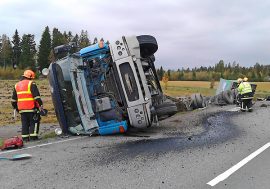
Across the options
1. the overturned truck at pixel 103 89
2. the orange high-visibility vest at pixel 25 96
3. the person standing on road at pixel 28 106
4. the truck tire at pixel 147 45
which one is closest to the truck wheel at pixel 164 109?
the overturned truck at pixel 103 89

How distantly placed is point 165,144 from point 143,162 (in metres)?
1.49

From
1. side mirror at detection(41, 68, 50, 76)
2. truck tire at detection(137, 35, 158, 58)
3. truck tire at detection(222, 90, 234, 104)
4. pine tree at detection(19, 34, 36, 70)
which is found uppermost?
pine tree at detection(19, 34, 36, 70)

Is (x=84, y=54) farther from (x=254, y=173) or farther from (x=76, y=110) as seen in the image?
(x=254, y=173)

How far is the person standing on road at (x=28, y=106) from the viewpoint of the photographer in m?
7.91

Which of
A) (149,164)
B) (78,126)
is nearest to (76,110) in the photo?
(78,126)

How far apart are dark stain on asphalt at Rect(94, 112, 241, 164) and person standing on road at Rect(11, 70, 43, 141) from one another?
224cm

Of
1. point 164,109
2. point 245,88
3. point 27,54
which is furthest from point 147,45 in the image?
point 27,54

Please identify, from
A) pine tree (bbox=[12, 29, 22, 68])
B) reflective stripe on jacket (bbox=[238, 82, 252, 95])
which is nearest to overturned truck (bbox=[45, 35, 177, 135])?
reflective stripe on jacket (bbox=[238, 82, 252, 95])

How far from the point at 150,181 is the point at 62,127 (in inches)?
166

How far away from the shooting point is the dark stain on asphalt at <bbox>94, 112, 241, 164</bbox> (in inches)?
231

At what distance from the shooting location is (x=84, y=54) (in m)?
8.22

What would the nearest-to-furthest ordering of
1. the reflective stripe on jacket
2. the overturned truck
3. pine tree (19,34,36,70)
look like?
the overturned truck, the reflective stripe on jacket, pine tree (19,34,36,70)

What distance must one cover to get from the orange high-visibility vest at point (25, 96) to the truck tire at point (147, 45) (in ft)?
8.69

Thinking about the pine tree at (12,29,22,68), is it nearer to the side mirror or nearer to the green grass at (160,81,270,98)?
the green grass at (160,81,270,98)
